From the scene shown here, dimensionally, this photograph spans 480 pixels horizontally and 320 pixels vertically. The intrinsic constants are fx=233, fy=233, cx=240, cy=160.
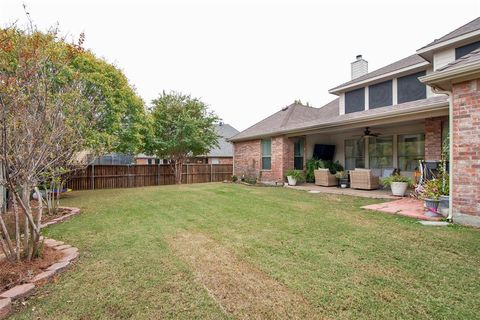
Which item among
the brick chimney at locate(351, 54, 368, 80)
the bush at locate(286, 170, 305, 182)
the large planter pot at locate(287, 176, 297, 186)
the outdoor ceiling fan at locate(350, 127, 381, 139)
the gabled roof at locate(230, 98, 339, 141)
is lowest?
the large planter pot at locate(287, 176, 297, 186)

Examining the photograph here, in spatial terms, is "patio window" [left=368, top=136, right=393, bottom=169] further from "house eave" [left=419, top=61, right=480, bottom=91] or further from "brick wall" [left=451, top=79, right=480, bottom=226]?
"brick wall" [left=451, top=79, right=480, bottom=226]

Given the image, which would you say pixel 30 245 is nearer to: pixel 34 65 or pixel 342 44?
pixel 34 65

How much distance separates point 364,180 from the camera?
30.1 ft

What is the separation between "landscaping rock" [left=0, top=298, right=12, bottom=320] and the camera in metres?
1.98

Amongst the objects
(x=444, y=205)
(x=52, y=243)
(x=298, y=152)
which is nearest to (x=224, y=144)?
(x=298, y=152)

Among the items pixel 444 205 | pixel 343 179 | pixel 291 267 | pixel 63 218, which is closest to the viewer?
pixel 291 267

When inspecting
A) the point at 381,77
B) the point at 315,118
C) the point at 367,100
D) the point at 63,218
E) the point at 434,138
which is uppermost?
the point at 381,77

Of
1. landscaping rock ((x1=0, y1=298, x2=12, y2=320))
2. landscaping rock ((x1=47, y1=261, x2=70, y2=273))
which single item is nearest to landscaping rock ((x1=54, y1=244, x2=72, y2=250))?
landscaping rock ((x1=47, y1=261, x2=70, y2=273))

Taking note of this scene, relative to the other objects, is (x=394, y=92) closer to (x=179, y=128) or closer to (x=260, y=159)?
(x=260, y=159)

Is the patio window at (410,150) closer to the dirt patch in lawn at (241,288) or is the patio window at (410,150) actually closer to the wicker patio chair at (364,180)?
the wicker patio chair at (364,180)

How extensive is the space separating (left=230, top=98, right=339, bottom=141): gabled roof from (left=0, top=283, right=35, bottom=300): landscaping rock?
1059cm

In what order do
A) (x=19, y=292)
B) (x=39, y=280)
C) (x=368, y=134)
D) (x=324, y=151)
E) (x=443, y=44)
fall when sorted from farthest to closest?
(x=324, y=151) < (x=368, y=134) < (x=443, y=44) < (x=39, y=280) < (x=19, y=292)

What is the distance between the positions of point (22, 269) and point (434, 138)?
398 inches

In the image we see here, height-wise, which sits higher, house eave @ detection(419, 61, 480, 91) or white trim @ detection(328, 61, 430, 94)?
white trim @ detection(328, 61, 430, 94)
